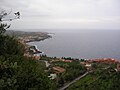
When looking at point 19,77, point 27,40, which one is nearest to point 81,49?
point 27,40

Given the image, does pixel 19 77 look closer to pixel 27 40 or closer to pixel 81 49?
pixel 81 49

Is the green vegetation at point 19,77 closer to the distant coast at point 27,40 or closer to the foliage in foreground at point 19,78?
the foliage in foreground at point 19,78

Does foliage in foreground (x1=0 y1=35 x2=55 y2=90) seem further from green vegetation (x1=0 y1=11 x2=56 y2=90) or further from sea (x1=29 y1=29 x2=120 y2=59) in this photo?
sea (x1=29 y1=29 x2=120 y2=59)

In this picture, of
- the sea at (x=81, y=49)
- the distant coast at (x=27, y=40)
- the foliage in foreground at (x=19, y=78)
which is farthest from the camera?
the sea at (x=81, y=49)

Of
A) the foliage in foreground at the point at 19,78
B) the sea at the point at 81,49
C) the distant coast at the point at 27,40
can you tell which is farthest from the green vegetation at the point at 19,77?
the sea at the point at 81,49

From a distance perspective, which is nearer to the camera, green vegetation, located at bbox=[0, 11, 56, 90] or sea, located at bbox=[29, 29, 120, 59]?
green vegetation, located at bbox=[0, 11, 56, 90]

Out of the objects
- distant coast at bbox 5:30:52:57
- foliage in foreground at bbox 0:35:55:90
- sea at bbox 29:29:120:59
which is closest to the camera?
foliage in foreground at bbox 0:35:55:90

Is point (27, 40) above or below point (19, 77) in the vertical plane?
below

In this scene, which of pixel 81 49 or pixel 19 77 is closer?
pixel 19 77

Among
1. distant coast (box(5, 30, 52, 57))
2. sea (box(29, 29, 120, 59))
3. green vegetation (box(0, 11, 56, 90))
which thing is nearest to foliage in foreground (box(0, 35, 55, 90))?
green vegetation (box(0, 11, 56, 90))

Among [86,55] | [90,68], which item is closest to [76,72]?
[90,68]

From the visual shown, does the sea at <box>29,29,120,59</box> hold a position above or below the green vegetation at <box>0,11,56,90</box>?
below

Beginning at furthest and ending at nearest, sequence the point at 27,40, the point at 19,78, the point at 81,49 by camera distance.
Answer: the point at 27,40 → the point at 81,49 → the point at 19,78

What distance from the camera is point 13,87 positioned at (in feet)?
16.8
